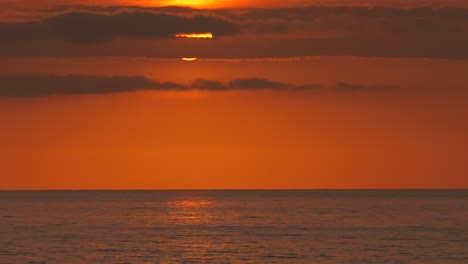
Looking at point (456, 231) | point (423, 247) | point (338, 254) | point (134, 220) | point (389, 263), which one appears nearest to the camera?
point (389, 263)

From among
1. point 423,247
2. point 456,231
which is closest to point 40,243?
point 423,247

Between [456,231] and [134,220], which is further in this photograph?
[134,220]

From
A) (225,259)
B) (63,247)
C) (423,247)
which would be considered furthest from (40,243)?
(423,247)

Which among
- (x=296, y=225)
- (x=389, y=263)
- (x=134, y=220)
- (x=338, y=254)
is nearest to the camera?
(x=389, y=263)

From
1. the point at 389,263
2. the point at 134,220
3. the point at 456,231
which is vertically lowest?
the point at 389,263

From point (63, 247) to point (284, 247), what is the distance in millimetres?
18325

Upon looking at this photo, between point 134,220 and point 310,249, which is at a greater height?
point 134,220

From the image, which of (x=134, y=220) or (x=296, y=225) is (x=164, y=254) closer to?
(x=296, y=225)

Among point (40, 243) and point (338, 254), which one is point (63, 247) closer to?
point (40, 243)

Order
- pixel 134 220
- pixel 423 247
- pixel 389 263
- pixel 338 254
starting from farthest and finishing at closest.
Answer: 1. pixel 134 220
2. pixel 423 247
3. pixel 338 254
4. pixel 389 263

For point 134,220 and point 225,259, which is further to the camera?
point 134,220

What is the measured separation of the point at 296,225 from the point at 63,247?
41.9 m

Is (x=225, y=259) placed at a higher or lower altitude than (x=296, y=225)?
lower

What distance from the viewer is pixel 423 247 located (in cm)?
9888
